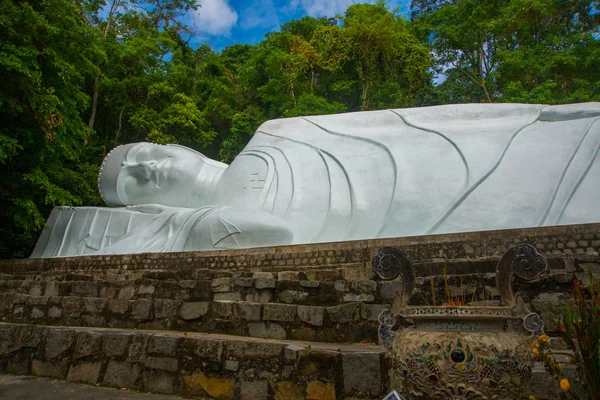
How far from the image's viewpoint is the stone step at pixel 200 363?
254 cm

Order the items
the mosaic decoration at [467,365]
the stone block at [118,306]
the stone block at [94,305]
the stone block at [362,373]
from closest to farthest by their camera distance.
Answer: the mosaic decoration at [467,365] < the stone block at [362,373] < the stone block at [118,306] < the stone block at [94,305]

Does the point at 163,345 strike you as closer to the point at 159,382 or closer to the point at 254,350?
the point at 159,382

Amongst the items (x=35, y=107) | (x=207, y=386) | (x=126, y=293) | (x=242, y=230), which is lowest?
(x=207, y=386)

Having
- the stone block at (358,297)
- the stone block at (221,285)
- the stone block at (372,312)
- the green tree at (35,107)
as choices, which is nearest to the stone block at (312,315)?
the stone block at (372,312)

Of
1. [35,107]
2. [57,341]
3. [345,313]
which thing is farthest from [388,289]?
[35,107]

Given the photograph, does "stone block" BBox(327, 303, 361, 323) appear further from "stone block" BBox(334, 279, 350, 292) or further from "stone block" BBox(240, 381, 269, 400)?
"stone block" BBox(240, 381, 269, 400)

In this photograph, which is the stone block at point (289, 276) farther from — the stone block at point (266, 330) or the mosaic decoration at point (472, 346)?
the mosaic decoration at point (472, 346)

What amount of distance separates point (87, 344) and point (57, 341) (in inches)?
13.2

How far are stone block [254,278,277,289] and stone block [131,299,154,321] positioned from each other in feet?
3.05

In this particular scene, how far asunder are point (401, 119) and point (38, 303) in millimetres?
4957

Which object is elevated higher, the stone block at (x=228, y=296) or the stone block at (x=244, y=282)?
the stone block at (x=244, y=282)

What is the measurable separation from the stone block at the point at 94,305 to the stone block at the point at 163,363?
4.00ft

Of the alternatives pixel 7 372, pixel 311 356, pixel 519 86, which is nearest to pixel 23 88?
pixel 7 372

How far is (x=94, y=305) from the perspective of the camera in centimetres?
413
